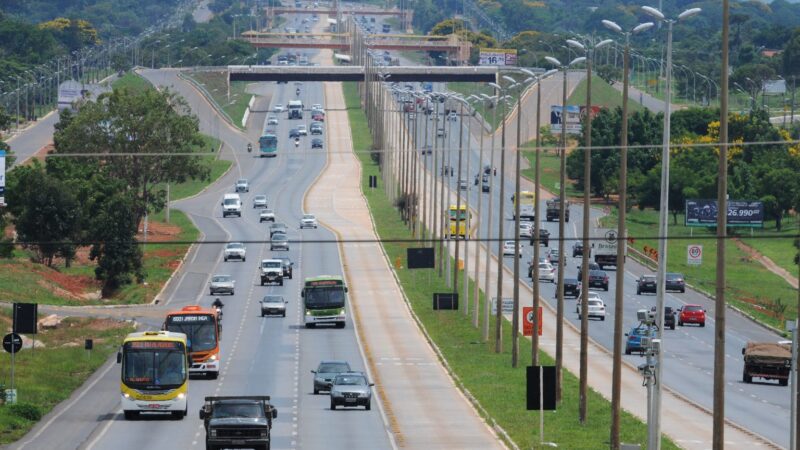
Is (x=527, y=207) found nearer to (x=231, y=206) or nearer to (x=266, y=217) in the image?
(x=266, y=217)

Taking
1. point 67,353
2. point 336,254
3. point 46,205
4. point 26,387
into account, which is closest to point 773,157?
point 336,254

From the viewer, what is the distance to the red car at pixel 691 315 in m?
114

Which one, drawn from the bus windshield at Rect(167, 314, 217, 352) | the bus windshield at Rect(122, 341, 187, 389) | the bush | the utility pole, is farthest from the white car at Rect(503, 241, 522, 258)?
the utility pole

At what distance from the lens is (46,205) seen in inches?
5148

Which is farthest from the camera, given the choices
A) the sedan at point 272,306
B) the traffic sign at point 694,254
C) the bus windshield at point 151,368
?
the traffic sign at point 694,254

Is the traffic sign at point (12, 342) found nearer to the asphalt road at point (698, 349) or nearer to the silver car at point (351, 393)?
the silver car at point (351, 393)

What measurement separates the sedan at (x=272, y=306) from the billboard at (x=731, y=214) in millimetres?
50327

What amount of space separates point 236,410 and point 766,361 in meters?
39.2

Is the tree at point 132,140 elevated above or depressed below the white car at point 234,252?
above

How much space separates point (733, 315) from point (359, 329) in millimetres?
29270

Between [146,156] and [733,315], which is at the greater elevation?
[146,156]

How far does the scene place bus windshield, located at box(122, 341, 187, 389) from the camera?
2559 inches

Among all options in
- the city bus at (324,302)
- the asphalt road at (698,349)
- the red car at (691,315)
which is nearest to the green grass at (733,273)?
the asphalt road at (698,349)

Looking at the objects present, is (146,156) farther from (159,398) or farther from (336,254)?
(159,398)
